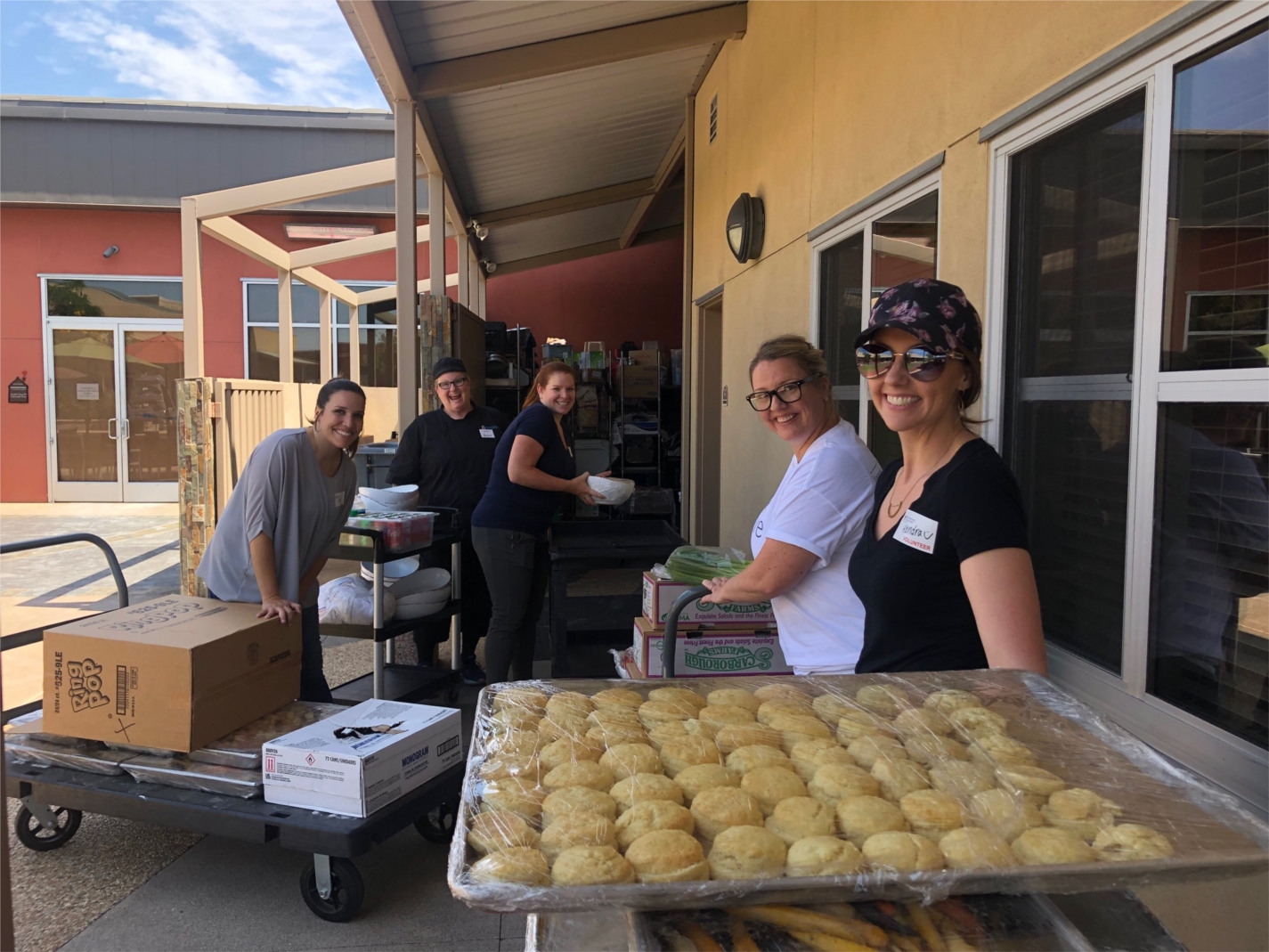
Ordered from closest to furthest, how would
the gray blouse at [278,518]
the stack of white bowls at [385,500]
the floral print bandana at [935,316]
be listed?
→ the floral print bandana at [935,316]
the gray blouse at [278,518]
the stack of white bowls at [385,500]

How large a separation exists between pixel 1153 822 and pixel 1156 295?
1293 millimetres

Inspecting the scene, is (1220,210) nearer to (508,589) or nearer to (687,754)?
(687,754)

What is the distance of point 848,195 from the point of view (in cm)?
378

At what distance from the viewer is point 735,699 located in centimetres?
138

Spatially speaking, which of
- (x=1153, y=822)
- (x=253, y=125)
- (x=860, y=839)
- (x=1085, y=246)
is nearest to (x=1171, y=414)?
(x=1085, y=246)

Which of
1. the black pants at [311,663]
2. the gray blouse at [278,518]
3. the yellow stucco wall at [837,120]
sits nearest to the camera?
the yellow stucco wall at [837,120]

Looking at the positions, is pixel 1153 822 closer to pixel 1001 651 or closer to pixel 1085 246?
pixel 1001 651

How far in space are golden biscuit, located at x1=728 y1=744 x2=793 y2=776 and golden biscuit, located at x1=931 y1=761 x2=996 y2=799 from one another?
0.66ft

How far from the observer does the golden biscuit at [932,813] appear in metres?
1.02

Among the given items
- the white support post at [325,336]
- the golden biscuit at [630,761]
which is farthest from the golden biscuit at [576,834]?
the white support post at [325,336]

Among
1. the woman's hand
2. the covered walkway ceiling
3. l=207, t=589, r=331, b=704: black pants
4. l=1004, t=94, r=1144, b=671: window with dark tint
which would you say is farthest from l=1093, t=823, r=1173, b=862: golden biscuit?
the covered walkway ceiling

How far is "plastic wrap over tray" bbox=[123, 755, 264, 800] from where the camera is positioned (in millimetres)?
2645

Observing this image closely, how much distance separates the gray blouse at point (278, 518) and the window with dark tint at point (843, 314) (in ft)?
7.60

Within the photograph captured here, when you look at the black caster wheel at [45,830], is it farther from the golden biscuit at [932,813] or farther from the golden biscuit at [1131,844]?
the golden biscuit at [1131,844]
